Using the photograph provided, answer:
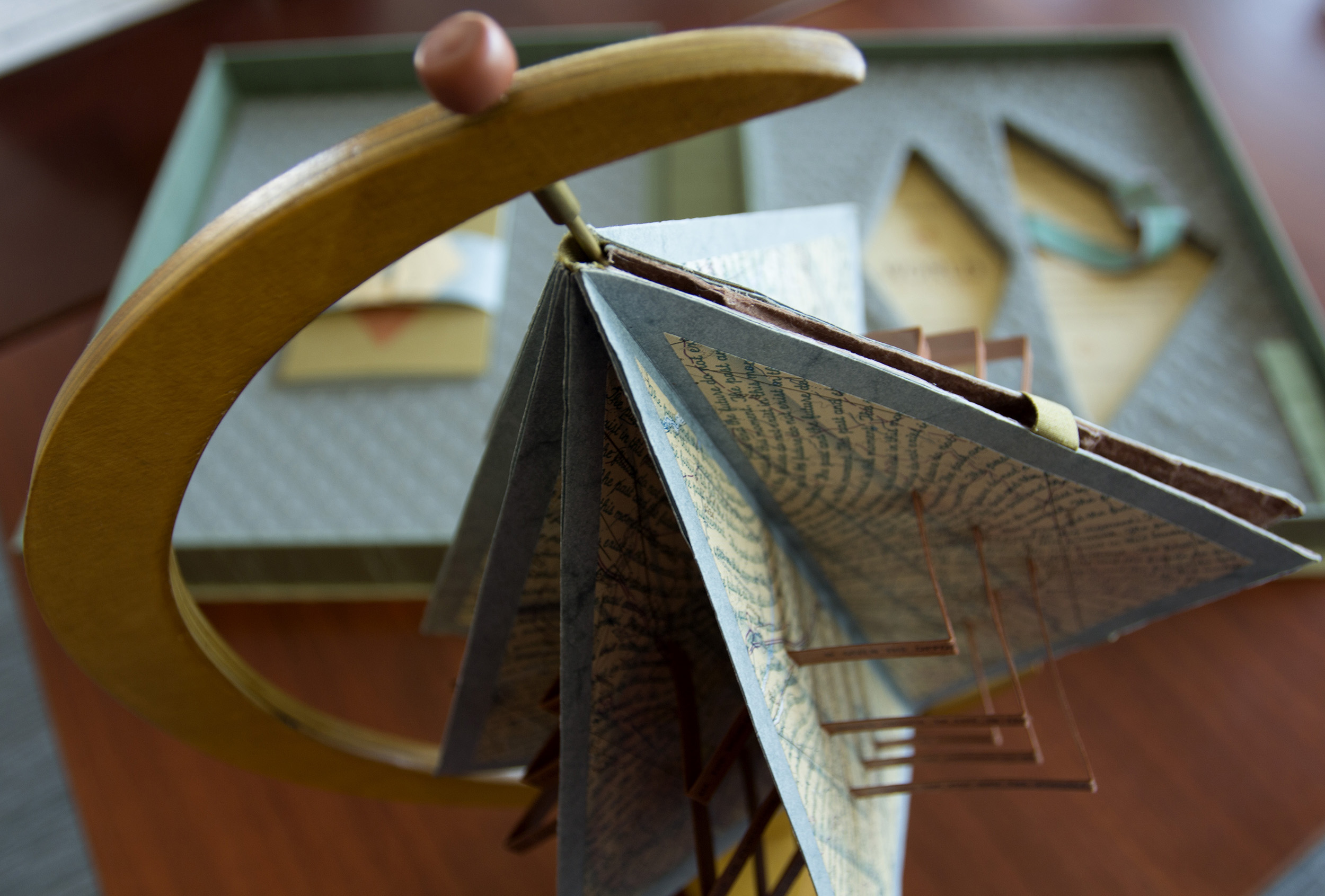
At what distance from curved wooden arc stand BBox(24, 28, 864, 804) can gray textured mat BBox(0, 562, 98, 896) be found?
1.26 ft

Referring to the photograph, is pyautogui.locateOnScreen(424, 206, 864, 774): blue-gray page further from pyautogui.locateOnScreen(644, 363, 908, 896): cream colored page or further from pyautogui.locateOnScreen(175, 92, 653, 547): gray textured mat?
pyautogui.locateOnScreen(175, 92, 653, 547): gray textured mat

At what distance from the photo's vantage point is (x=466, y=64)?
4.9 inches

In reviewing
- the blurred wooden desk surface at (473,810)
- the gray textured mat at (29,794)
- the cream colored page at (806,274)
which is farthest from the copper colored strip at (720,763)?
the gray textured mat at (29,794)

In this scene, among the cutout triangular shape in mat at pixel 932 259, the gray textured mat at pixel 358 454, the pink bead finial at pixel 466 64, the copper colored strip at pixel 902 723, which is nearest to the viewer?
the pink bead finial at pixel 466 64

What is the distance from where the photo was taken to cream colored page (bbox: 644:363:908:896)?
0.19 metres

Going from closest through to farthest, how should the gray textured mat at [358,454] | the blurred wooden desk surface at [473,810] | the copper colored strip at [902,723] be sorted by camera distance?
the copper colored strip at [902,723], the blurred wooden desk surface at [473,810], the gray textured mat at [358,454]

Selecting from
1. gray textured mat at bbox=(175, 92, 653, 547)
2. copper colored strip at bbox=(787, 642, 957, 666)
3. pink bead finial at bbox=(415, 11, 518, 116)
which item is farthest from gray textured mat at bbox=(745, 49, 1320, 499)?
pink bead finial at bbox=(415, 11, 518, 116)

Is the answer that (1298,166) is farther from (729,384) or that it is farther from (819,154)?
(729,384)

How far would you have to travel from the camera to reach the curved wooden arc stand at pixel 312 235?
0.14 metres

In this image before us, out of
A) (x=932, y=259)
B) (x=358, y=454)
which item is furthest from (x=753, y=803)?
(x=932, y=259)

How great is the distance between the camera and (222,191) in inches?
28.3

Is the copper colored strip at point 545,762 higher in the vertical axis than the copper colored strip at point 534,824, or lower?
higher

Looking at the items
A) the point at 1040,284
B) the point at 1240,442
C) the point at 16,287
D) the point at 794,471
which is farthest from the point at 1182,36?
the point at 16,287

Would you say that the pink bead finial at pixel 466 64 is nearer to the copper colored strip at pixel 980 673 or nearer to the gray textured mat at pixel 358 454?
the copper colored strip at pixel 980 673
